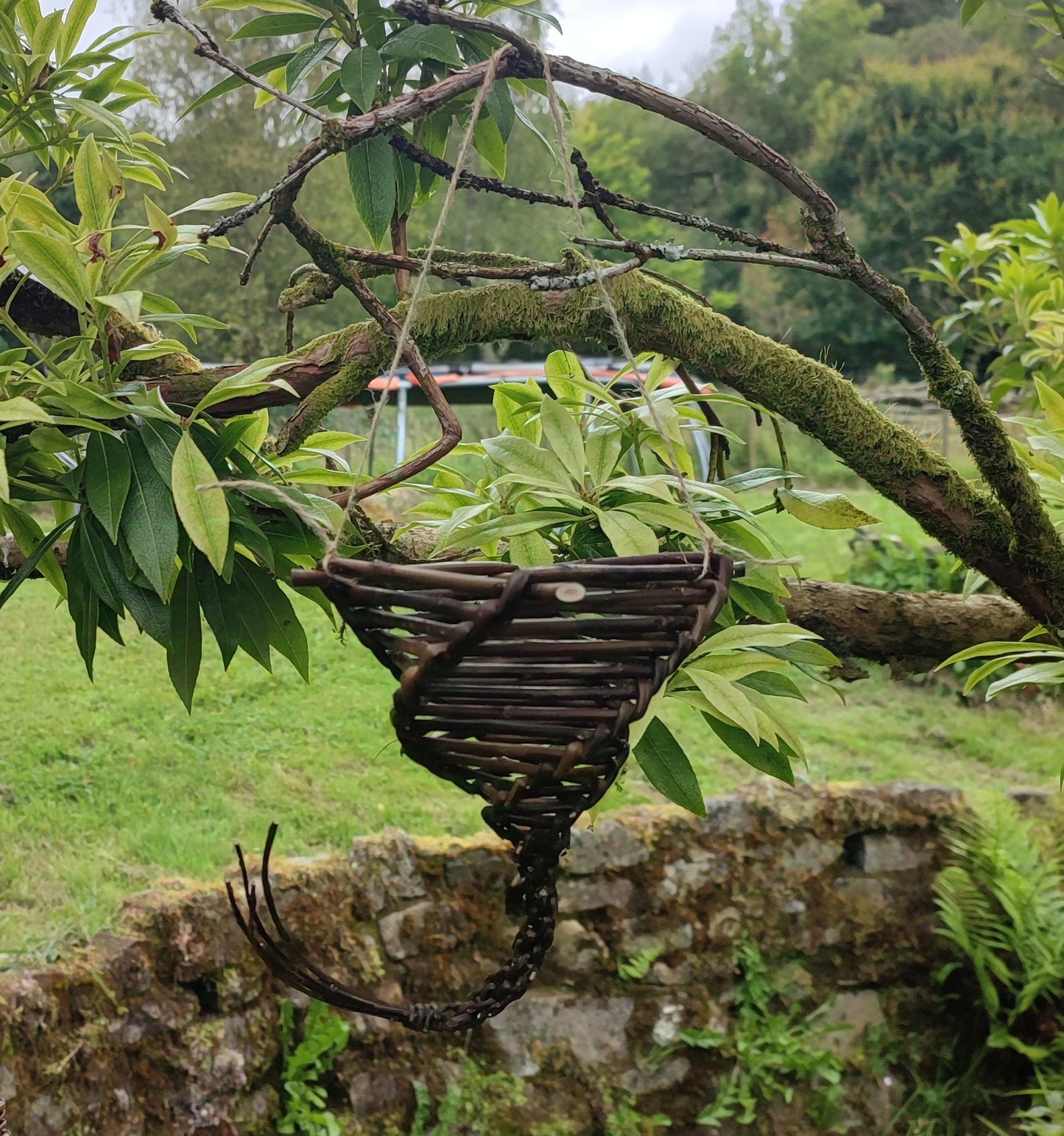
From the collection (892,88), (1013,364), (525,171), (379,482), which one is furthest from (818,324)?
(379,482)

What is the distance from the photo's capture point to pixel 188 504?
0.64m

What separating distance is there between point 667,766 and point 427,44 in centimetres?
68

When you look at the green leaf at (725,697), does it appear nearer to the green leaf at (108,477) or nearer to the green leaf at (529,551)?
the green leaf at (529,551)

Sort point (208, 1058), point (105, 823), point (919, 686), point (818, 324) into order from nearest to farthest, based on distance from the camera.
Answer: point (208, 1058), point (105, 823), point (919, 686), point (818, 324)

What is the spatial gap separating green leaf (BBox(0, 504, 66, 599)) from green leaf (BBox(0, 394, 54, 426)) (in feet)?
0.47

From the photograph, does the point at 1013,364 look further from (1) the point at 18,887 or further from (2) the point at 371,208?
(1) the point at 18,887

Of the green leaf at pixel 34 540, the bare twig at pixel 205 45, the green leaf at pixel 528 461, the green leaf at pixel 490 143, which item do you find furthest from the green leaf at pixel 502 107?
the green leaf at pixel 34 540

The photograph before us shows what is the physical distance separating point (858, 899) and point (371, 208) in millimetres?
2352

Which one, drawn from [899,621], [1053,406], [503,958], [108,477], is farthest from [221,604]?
[503,958]

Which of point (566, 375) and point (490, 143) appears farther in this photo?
point (490, 143)

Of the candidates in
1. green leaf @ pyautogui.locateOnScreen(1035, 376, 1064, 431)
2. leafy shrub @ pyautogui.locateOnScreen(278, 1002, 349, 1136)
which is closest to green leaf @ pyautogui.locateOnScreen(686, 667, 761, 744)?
green leaf @ pyautogui.locateOnScreen(1035, 376, 1064, 431)

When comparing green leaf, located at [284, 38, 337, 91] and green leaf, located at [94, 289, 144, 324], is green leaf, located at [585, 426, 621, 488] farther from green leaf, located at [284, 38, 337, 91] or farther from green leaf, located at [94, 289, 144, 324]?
green leaf, located at [284, 38, 337, 91]

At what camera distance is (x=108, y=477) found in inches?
29.0

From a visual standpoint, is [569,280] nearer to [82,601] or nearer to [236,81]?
[236,81]
